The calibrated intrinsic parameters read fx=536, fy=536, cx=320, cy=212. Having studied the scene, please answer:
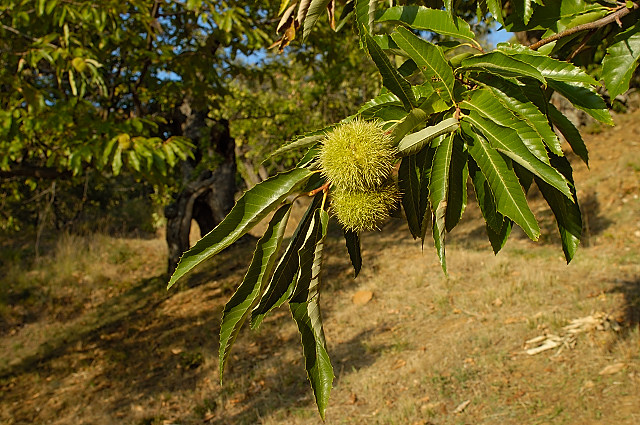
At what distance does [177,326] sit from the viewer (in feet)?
19.8

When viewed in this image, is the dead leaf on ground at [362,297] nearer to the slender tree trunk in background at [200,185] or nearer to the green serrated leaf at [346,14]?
the slender tree trunk in background at [200,185]

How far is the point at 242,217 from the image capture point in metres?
0.95

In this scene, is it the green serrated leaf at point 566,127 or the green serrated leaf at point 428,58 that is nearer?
the green serrated leaf at point 428,58

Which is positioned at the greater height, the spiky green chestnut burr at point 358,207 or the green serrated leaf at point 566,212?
the spiky green chestnut burr at point 358,207

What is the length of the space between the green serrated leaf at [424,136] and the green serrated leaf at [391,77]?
2.9 inches

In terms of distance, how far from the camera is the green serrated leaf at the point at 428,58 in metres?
1.00

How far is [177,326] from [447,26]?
216 inches

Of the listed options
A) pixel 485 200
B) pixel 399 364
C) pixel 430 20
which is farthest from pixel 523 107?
pixel 399 364

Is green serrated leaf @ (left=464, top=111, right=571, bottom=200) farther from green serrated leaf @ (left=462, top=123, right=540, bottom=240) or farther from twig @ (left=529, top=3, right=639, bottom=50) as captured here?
twig @ (left=529, top=3, right=639, bottom=50)

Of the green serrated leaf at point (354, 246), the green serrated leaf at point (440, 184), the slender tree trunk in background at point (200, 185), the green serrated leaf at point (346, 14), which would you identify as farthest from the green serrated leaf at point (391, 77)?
the slender tree trunk in background at point (200, 185)

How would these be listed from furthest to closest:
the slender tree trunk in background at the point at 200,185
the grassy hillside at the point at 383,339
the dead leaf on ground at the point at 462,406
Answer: the slender tree trunk in background at the point at 200,185
the grassy hillside at the point at 383,339
the dead leaf on ground at the point at 462,406

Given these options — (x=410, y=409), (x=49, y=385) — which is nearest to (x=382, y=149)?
(x=410, y=409)

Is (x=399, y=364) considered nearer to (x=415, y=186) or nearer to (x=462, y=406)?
(x=462, y=406)

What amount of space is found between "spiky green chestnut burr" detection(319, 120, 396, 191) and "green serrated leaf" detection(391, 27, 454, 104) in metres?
0.14
